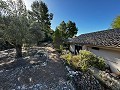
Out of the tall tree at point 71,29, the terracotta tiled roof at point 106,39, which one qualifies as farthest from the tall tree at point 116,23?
the terracotta tiled roof at point 106,39

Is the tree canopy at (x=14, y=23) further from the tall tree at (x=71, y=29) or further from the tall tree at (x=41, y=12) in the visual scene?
the tall tree at (x=71, y=29)

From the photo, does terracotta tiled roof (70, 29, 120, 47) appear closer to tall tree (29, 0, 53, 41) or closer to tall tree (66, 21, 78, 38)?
tall tree (66, 21, 78, 38)

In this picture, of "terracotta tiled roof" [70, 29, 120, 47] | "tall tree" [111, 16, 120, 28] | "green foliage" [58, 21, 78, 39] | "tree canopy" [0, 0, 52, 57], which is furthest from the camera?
"green foliage" [58, 21, 78, 39]

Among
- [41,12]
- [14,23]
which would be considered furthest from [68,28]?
[14,23]

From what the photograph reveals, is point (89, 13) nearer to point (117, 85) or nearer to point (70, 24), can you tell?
point (117, 85)

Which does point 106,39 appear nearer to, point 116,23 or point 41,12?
point 116,23

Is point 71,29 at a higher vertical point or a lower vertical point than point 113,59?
higher

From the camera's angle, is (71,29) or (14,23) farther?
(71,29)

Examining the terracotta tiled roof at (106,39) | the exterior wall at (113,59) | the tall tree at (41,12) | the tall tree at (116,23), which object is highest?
the tall tree at (41,12)

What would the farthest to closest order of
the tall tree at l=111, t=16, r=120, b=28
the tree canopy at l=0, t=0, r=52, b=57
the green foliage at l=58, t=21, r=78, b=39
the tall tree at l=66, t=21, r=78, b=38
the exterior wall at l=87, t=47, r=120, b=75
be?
the tall tree at l=66, t=21, r=78, b=38 → the green foliage at l=58, t=21, r=78, b=39 → the tall tree at l=111, t=16, r=120, b=28 → the tree canopy at l=0, t=0, r=52, b=57 → the exterior wall at l=87, t=47, r=120, b=75

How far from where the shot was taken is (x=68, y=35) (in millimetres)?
35750

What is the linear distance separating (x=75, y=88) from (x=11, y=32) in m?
9.56

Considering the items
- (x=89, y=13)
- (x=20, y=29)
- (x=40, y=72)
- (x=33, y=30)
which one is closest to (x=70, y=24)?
(x=89, y=13)

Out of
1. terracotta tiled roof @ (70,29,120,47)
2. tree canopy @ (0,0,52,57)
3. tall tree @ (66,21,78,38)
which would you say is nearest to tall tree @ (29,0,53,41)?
tall tree @ (66,21,78,38)
